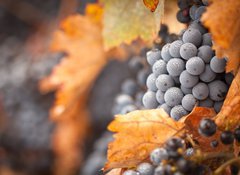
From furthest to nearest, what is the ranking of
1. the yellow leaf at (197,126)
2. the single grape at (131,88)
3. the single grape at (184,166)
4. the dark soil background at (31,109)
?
1. the dark soil background at (31,109)
2. the single grape at (131,88)
3. the yellow leaf at (197,126)
4. the single grape at (184,166)

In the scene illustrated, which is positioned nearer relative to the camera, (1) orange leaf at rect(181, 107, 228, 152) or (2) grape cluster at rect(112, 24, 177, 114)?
(1) orange leaf at rect(181, 107, 228, 152)

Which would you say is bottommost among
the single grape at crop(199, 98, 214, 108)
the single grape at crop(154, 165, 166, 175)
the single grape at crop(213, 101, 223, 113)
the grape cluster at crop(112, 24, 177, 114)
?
the single grape at crop(154, 165, 166, 175)

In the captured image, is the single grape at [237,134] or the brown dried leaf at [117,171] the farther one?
the brown dried leaf at [117,171]

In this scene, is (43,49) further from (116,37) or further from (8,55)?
(116,37)

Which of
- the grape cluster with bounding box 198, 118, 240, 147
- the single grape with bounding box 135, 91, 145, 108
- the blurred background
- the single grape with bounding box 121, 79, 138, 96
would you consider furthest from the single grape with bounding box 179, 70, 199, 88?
the blurred background

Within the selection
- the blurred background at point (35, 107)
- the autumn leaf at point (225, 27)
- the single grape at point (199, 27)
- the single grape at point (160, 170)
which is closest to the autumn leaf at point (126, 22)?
the single grape at point (199, 27)

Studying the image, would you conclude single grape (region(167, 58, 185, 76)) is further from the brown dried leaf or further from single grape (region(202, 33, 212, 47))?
the brown dried leaf

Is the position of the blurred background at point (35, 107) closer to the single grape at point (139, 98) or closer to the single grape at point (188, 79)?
the single grape at point (139, 98)
